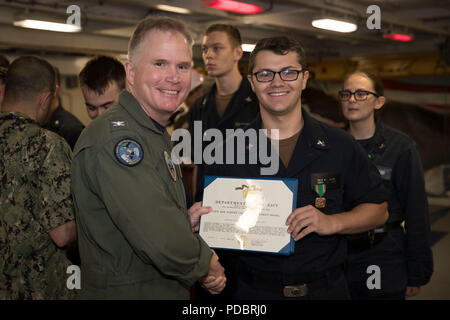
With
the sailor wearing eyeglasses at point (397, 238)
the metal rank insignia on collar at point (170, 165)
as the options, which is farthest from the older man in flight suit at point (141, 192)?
the sailor wearing eyeglasses at point (397, 238)

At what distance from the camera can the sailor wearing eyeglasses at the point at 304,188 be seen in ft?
6.54

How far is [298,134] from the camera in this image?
2.18 meters

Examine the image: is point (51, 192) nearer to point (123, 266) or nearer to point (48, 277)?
point (48, 277)

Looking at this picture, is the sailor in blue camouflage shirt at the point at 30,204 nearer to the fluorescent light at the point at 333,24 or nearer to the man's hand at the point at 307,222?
the man's hand at the point at 307,222

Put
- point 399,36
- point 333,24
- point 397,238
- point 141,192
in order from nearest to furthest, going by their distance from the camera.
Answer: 1. point 141,192
2. point 397,238
3. point 333,24
4. point 399,36

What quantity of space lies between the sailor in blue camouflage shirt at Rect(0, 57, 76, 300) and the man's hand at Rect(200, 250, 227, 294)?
87 centimetres

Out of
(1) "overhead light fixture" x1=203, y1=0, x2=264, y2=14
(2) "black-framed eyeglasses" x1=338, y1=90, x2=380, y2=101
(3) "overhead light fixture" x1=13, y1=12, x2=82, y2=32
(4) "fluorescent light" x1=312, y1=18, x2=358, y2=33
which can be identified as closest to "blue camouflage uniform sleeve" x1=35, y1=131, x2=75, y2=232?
(2) "black-framed eyeglasses" x1=338, y1=90, x2=380, y2=101

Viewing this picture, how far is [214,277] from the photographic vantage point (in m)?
1.87

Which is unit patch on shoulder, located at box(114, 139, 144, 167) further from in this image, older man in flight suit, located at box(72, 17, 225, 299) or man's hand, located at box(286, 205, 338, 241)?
man's hand, located at box(286, 205, 338, 241)

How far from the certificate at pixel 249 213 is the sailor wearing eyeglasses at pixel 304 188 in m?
0.06

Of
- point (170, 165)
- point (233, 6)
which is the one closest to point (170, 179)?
point (170, 165)

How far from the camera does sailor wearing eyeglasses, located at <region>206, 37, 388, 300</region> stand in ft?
6.54

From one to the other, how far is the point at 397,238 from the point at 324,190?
128 centimetres

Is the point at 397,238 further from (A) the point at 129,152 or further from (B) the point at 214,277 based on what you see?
(A) the point at 129,152
